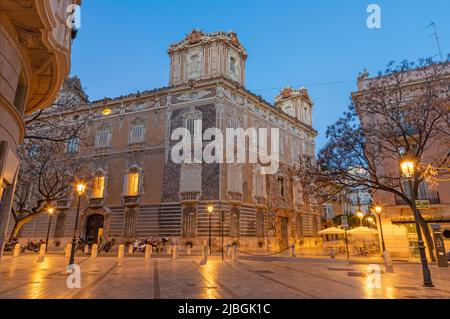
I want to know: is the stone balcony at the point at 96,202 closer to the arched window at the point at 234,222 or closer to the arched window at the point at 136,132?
the arched window at the point at 136,132

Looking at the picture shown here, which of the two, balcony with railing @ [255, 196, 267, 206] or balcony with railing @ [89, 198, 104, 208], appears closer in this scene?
balcony with railing @ [255, 196, 267, 206]

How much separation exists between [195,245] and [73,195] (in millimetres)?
15383

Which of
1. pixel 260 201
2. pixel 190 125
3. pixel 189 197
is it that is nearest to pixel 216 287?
pixel 189 197

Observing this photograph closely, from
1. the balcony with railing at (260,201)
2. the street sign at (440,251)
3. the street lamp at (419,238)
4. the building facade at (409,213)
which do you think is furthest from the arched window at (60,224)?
the street sign at (440,251)

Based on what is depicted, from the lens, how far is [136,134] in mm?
30969

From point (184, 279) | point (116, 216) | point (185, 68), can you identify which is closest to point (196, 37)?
point (185, 68)

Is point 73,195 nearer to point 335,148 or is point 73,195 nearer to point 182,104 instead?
point 182,104

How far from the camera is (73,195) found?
3172 cm

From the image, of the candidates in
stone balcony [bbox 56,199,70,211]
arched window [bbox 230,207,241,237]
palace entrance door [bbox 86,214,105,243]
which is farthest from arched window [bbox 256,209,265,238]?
stone balcony [bbox 56,199,70,211]

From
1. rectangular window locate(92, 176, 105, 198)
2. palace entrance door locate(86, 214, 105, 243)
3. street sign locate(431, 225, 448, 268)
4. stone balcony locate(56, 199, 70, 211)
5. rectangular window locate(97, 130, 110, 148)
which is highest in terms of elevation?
rectangular window locate(97, 130, 110, 148)

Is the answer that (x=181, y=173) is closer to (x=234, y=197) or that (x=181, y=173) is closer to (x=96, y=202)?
(x=234, y=197)

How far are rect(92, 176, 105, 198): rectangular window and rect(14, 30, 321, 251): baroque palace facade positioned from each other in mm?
104

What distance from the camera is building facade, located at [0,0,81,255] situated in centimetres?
640

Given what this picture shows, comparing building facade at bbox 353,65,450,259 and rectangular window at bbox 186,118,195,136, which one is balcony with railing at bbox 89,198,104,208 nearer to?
rectangular window at bbox 186,118,195,136
